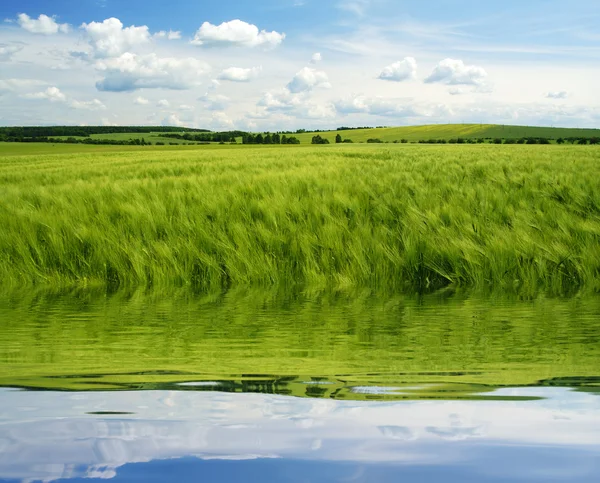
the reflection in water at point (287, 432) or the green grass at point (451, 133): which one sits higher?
the green grass at point (451, 133)

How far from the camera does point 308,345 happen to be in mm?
1682

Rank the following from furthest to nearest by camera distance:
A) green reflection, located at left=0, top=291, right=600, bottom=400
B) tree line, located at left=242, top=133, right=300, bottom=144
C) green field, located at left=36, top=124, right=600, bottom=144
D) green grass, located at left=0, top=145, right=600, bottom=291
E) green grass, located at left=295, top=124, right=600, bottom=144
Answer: green grass, located at left=295, top=124, right=600, bottom=144, green field, located at left=36, top=124, right=600, bottom=144, tree line, located at left=242, top=133, right=300, bottom=144, green grass, located at left=0, top=145, right=600, bottom=291, green reflection, located at left=0, top=291, right=600, bottom=400

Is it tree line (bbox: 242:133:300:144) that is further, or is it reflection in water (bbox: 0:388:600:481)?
tree line (bbox: 242:133:300:144)

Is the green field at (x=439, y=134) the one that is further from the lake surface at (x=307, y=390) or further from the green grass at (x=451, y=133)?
the lake surface at (x=307, y=390)

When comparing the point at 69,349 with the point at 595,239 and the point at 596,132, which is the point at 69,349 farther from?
the point at 596,132

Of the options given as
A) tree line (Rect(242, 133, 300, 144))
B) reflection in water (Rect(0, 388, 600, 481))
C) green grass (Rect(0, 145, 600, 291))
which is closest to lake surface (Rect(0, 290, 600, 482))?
reflection in water (Rect(0, 388, 600, 481))

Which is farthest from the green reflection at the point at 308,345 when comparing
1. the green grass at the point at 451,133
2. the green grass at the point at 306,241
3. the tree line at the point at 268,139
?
the green grass at the point at 451,133

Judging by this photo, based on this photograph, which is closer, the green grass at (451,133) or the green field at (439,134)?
the green field at (439,134)

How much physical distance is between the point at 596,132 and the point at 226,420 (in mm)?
95115

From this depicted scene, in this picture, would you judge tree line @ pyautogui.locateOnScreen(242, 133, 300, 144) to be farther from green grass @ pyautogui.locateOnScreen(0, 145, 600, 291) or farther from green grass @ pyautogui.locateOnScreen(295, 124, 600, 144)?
green grass @ pyautogui.locateOnScreen(0, 145, 600, 291)

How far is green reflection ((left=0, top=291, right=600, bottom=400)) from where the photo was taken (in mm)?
1299

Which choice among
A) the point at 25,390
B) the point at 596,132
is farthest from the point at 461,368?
the point at 596,132

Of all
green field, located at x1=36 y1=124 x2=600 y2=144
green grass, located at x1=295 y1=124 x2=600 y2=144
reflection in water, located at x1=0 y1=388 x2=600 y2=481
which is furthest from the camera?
green grass, located at x1=295 y1=124 x2=600 y2=144

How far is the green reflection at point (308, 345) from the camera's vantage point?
1.30 metres
